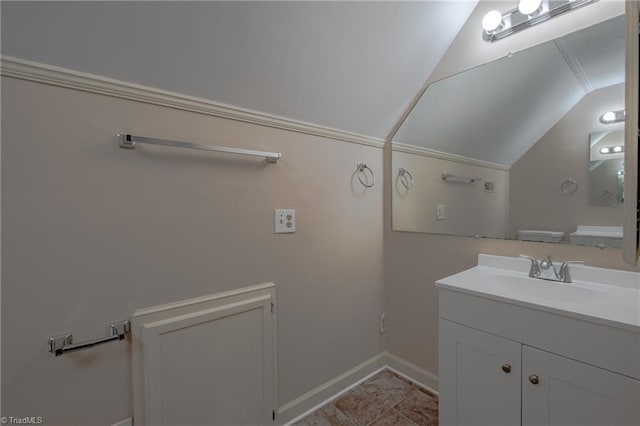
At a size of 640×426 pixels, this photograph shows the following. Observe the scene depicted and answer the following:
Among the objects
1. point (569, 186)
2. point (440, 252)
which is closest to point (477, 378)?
point (440, 252)

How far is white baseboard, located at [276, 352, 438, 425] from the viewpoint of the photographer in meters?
1.50

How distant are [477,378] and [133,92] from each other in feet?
5.69

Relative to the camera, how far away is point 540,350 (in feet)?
3.18

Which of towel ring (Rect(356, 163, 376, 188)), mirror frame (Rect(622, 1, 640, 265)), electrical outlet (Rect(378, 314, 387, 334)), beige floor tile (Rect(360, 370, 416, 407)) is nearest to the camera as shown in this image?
mirror frame (Rect(622, 1, 640, 265))

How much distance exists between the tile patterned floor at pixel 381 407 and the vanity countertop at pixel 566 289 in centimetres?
86

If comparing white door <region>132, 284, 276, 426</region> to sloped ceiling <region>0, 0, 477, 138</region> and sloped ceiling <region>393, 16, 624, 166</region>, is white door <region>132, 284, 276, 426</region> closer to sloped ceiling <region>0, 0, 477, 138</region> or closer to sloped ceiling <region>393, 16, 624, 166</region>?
sloped ceiling <region>0, 0, 477, 138</region>

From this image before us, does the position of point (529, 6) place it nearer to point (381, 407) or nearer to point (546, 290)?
point (546, 290)

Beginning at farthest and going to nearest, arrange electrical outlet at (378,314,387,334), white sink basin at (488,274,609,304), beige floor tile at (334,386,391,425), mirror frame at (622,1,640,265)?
electrical outlet at (378,314,387,334) → beige floor tile at (334,386,391,425) → white sink basin at (488,274,609,304) → mirror frame at (622,1,640,265)

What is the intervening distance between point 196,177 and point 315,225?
2.25ft

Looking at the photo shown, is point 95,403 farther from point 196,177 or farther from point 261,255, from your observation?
point 196,177

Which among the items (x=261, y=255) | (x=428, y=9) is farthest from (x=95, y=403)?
(x=428, y=9)

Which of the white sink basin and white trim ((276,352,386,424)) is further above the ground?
the white sink basin

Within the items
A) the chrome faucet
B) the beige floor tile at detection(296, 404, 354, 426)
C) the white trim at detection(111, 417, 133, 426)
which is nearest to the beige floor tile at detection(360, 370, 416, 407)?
the beige floor tile at detection(296, 404, 354, 426)

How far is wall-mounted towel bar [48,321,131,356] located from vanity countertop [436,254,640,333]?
127cm
